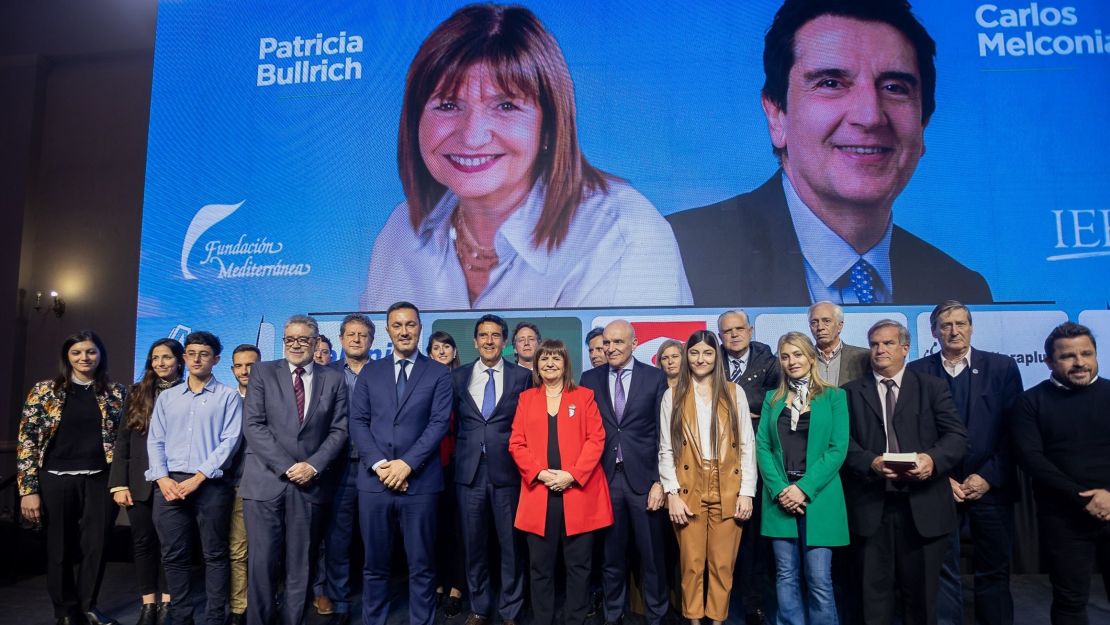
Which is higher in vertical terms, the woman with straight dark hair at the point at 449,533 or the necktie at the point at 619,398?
the necktie at the point at 619,398

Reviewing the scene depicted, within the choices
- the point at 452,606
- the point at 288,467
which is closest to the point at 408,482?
the point at 288,467

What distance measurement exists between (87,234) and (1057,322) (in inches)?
334

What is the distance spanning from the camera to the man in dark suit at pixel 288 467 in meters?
3.02

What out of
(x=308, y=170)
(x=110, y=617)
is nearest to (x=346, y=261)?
(x=308, y=170)

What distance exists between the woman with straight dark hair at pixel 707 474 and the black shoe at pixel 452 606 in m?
1.35

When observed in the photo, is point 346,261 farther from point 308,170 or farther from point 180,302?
point 180,302

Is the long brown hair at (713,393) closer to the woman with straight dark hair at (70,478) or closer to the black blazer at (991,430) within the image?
the black blazer at (991,430)

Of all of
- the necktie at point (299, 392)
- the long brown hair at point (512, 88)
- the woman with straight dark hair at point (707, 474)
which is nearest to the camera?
the woman with straight dark hair at point (707, 474)

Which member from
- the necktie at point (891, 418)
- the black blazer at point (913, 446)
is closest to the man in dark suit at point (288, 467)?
the black blazer at point (913, 446)

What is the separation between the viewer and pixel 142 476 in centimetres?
326

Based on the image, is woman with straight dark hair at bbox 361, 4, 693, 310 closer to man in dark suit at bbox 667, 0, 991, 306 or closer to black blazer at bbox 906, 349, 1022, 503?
man in dark suit at bbox 667, 0, 991, 306

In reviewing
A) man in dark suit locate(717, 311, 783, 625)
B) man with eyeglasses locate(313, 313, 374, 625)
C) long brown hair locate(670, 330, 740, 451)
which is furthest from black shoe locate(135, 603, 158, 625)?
man in dark suit locate(717, 311, 783, 625)

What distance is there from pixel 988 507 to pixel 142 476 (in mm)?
4128

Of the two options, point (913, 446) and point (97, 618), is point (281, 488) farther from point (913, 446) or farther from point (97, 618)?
point (913, 446)
